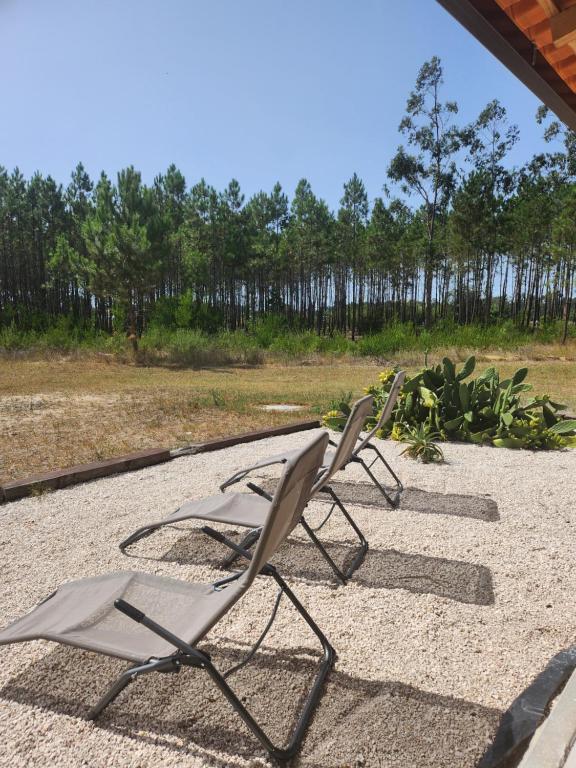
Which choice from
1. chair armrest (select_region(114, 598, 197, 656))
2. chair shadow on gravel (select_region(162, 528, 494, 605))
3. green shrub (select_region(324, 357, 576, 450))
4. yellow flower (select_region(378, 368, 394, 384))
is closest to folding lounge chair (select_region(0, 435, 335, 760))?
chair armrest (select_region(114, 598, 197, 656))

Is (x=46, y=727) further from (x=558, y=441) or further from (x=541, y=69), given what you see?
(x=558, y=441)

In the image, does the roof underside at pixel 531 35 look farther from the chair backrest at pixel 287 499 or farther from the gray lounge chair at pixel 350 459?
the gray lounge chair at pixel 350 459

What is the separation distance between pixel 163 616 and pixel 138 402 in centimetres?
727

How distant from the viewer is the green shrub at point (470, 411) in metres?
5.30

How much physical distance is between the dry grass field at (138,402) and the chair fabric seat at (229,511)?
7.78 feet

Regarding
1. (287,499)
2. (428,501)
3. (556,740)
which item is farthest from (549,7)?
(428,501)

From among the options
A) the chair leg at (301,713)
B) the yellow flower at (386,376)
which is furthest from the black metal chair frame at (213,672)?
the yellow flower at (386,376)

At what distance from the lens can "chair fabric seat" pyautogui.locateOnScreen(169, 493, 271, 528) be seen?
237cm

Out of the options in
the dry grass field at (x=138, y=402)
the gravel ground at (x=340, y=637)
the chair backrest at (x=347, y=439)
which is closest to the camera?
the gravel ground at (x=340, y=637)

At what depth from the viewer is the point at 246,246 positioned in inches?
1566

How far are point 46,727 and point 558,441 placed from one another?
4.90 meters

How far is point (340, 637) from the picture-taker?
2023 mm

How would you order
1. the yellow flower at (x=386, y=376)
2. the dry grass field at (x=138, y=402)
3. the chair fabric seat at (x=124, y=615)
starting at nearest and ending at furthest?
the chair fabric seat at (x=124, y=615)
the dry grass field at (x=138, y=402)
the yellow flower at (x=386, y=376)

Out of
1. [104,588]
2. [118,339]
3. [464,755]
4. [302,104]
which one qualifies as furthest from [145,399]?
[118,339]
